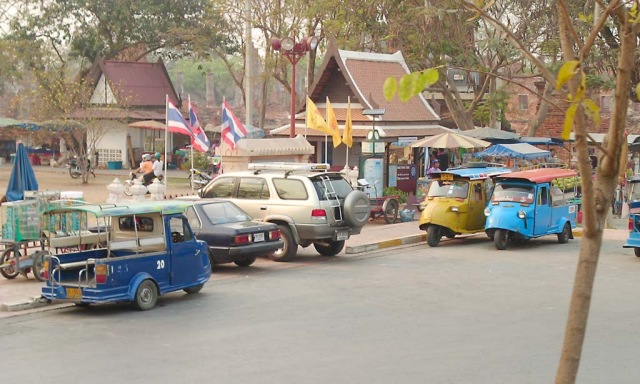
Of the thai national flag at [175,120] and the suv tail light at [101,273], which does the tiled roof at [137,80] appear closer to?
the thai national flag at [175,120]

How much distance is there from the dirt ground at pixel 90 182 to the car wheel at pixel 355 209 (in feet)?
44.1

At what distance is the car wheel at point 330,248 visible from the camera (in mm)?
19766

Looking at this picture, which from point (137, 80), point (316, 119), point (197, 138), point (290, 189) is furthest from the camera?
point (137, 80)

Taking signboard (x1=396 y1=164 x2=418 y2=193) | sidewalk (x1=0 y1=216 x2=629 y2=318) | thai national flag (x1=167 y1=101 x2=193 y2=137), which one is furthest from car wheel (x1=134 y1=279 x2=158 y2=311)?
signboard (x1=396 y1=164 x2=418 y2=193)

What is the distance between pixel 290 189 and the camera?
19016 millimetres

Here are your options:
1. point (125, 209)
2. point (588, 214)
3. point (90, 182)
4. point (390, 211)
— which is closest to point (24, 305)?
point (125, 209)

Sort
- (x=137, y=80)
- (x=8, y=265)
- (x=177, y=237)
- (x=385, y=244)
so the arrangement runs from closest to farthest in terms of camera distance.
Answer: (x=177, y=237)
(x=8, y=265)
(x=385, y=244)
(x=137, y=80)

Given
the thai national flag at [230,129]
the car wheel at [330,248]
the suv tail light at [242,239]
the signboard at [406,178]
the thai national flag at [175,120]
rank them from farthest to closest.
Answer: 1. the signboard at [406,178]
2. the thai national flag at [230,129]
3. the thai national flag at [175,120]
4. the car wheel at [330,248]
5. the suv tail light at [242,239]

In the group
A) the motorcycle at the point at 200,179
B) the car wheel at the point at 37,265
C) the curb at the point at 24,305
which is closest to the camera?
the curb at the point at 24,305

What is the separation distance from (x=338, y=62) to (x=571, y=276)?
1742cm

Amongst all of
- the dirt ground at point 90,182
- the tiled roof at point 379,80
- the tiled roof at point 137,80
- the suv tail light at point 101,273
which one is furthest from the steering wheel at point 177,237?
the tiled roof at point 137,80

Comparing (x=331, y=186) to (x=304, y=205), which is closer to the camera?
(x=304, y=205)

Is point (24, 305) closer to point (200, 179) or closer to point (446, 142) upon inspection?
point (446, 142)

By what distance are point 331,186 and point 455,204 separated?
3.67 meters
